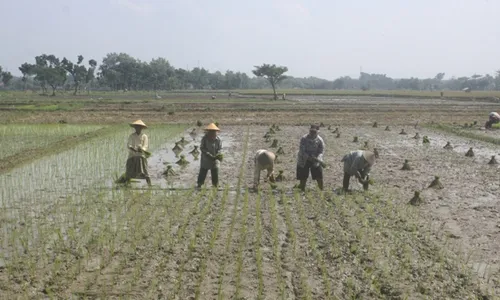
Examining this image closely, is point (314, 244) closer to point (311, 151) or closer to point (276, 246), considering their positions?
point (276, 246)

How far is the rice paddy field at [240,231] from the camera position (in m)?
4.93

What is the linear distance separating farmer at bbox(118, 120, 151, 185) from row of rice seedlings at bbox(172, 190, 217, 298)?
55.8 inches

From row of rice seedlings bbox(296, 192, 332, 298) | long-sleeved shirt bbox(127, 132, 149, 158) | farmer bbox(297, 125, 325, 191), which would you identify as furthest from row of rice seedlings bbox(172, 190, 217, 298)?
farmer bbox(297, 125, 325, 191)

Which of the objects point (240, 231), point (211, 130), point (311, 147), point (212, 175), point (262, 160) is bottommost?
point (240, 231)

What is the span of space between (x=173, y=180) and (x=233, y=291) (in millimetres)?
5736

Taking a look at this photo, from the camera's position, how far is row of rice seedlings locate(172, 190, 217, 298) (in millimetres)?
4887

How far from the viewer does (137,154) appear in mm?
9117

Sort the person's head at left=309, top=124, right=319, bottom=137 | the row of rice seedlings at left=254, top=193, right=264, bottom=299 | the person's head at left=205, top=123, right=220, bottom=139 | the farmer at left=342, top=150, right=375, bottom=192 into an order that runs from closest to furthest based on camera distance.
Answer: the row of rice seedlings at left=254, top=193, right=264, bottom=299, the person's head at left=309, top=124, right=319, bottom=137, the farmer at left=342, top=150, right=375, bottom=192, the person's head at left=205, top=123, right=220, bottom=139

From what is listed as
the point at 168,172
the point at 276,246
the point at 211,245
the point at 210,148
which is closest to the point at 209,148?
the point at 210,148

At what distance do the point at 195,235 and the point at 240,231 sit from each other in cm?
62

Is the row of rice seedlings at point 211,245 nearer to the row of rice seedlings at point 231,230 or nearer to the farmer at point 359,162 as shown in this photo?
the row of rice seedlings at point 231,230

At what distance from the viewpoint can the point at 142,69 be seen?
73.5 meters

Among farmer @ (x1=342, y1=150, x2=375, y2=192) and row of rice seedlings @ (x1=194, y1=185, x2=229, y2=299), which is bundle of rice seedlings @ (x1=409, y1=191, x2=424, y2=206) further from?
row of rice seedlings @ (x1=194, y1=185, x2=229, y2=299)

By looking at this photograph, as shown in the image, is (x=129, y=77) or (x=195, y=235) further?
(x=129, y=77)
